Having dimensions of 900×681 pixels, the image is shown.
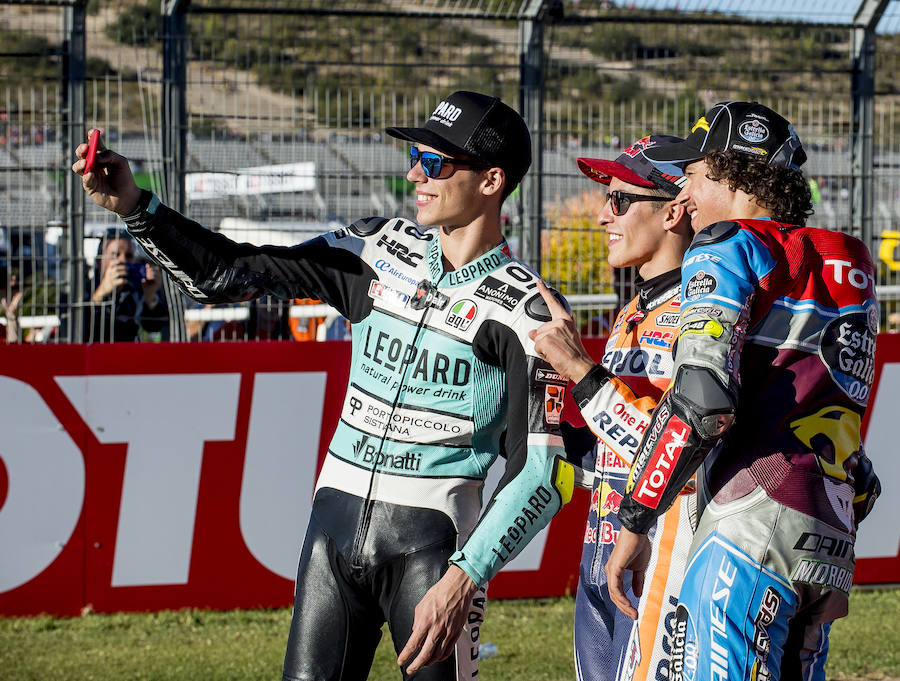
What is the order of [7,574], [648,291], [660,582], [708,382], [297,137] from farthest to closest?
[297,137]
[7,574]
[648,291]
[660,582]
[708,382]

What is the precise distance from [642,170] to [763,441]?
3.82 feet

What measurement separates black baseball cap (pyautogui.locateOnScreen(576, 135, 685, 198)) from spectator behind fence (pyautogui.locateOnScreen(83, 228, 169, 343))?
3491 mm

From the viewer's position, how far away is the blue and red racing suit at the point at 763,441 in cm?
239

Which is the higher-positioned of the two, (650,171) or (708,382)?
(650,171)

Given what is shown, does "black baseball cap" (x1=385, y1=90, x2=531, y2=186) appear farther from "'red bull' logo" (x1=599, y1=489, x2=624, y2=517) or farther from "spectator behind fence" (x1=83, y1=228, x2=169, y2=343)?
"spectator behind fence" (x1=83, y1=228, x2=169, y2=343)

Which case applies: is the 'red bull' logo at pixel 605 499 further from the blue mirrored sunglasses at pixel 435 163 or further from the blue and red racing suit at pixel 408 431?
the blue mirrored sunglasses at pixel 435 163

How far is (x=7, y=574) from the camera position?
19.8ft

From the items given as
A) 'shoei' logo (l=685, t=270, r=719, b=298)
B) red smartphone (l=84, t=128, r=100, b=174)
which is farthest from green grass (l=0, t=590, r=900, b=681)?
'shoei' logo (l=685, t=270, r=719, b=298)

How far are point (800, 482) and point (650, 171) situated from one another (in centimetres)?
123

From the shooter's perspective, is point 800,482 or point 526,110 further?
point 526,110

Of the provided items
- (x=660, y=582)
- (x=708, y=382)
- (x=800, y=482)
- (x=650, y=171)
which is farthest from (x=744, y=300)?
(x=650, y=171)

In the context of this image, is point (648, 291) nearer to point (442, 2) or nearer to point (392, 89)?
point (392, 89)

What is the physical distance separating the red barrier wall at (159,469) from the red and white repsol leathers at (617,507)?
3.04 meters

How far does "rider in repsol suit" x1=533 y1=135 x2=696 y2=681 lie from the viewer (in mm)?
2748
